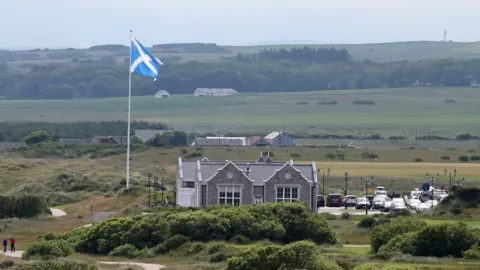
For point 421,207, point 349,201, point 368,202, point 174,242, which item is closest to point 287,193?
point 421,207

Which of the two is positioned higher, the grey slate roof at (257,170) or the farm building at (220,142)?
the farm building at (220,142)

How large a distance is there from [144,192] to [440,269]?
35001 millimetres

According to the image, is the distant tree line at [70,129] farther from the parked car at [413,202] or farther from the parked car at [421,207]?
the parked car at [421,207]

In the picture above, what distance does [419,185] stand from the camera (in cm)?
8600

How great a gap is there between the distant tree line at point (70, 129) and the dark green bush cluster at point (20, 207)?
78.1m

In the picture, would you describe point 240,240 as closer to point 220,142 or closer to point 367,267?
point 367,267

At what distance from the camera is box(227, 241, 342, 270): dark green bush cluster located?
41719mm

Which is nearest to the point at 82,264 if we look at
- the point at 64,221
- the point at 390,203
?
the point at 64,221

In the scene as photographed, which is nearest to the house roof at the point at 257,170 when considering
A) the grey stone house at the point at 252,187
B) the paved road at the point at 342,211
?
the grey stone house at the point at 252,187

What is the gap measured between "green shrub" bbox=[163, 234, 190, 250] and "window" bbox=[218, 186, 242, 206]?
13.4 m

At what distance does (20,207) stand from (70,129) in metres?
96.1

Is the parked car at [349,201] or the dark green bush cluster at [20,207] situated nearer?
the dark green bush cluster at [20,207]

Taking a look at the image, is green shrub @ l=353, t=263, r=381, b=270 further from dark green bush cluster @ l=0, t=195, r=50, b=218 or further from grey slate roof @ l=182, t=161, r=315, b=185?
dark green bush cluster @ l=0, t=195, r=50, b=218

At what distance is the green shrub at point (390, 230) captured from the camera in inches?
2029
